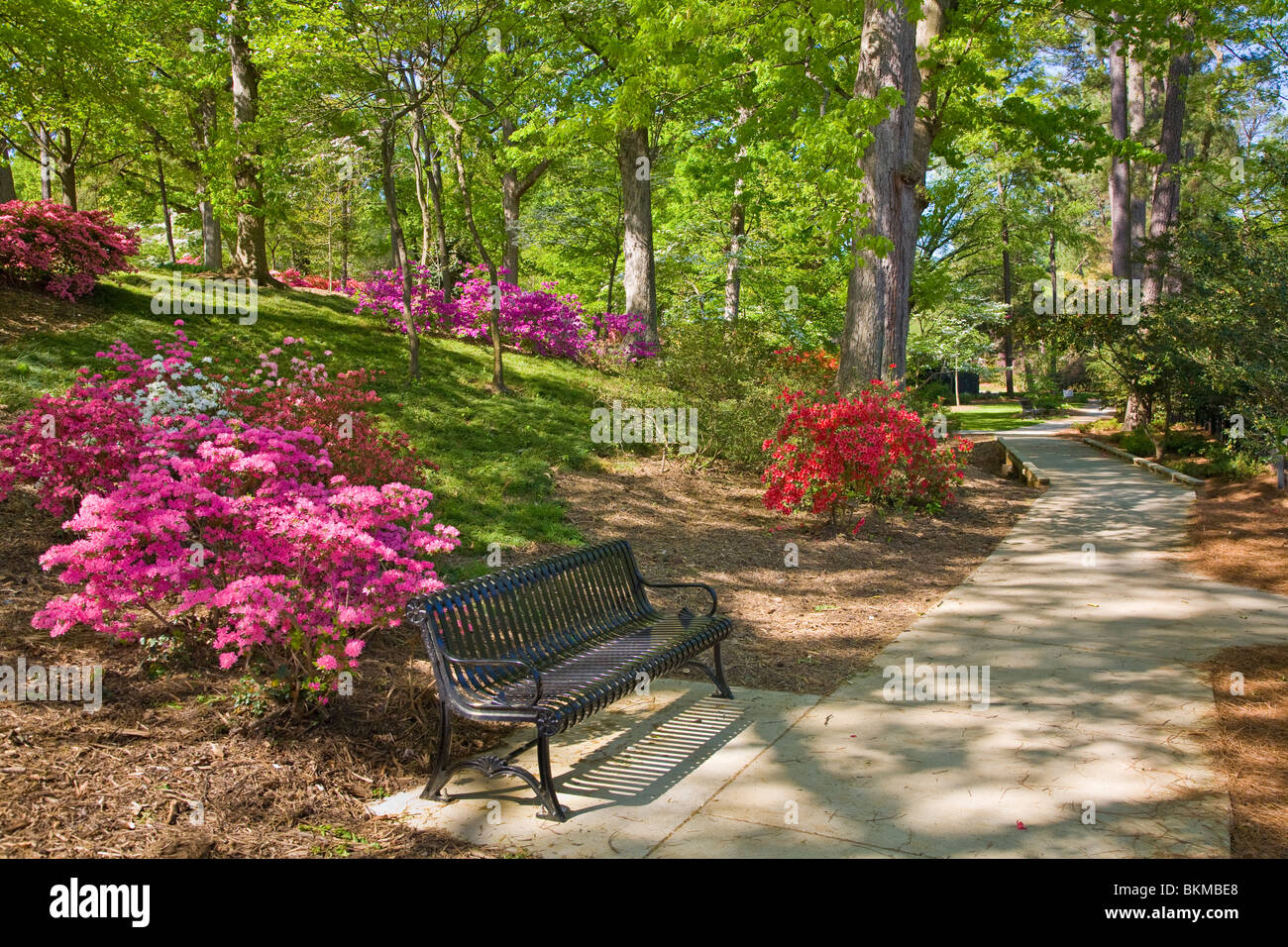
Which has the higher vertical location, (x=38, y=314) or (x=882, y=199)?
(x=882, y=199)

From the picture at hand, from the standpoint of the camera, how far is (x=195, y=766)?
3.92 metres

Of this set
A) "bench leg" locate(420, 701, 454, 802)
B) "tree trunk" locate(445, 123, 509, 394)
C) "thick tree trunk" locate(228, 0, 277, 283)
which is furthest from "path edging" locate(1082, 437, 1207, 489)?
"thick tree trunk" locate(228, 0, 277, 283)

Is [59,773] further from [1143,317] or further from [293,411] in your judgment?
[1143,317]

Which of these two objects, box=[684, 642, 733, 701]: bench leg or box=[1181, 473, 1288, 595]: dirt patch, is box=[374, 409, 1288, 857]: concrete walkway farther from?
box=[1181, 473, 1288, 595]: dirt patch

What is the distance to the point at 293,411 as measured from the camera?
7.76 meters

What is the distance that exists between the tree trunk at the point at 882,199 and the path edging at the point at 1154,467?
560 centimetres

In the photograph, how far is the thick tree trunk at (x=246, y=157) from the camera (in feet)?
45.0

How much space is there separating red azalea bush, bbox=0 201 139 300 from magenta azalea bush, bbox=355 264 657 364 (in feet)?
13.4

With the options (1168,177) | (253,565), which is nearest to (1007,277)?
(1168,177)

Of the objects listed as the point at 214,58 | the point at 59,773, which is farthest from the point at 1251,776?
the point at 214,58

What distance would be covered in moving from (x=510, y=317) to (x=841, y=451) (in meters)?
8.54

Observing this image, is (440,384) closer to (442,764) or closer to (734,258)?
(442,764)

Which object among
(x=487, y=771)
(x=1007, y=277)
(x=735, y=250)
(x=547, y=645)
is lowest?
(x=487, y=771)
